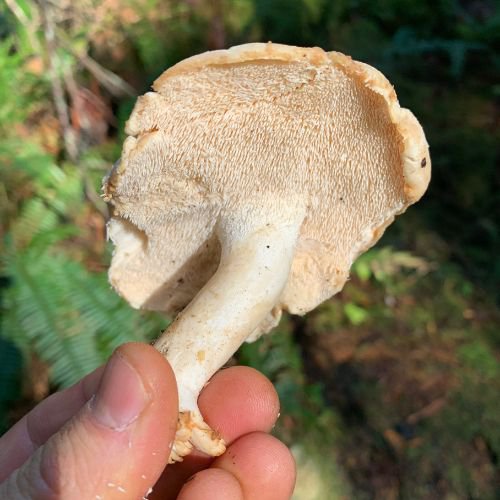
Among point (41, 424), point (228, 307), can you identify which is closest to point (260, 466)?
point (228, 307)

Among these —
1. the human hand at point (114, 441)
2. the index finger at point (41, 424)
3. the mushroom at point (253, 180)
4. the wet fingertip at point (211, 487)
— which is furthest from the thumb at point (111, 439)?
the index finger at point (41, 424)

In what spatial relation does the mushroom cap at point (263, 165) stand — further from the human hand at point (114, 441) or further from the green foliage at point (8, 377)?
the green foliage at point (8, 377)

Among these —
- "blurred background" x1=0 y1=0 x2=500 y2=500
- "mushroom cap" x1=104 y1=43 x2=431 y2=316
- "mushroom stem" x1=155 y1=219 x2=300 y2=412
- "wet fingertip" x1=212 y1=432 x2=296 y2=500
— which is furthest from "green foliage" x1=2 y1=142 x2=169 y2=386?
"mushroom stem" x1=155 y1=219 x2=300 y2=412

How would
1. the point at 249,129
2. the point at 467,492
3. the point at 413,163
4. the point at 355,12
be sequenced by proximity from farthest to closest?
the point at 355,12
the point at 467,492
the point at 249,129
the point at 413,163

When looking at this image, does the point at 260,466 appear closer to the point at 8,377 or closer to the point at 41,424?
the point at 41,424

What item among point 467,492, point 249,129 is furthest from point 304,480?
point 249,129

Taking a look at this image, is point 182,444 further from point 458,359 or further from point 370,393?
point 458,359

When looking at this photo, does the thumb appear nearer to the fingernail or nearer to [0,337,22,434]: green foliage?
the fingernail
